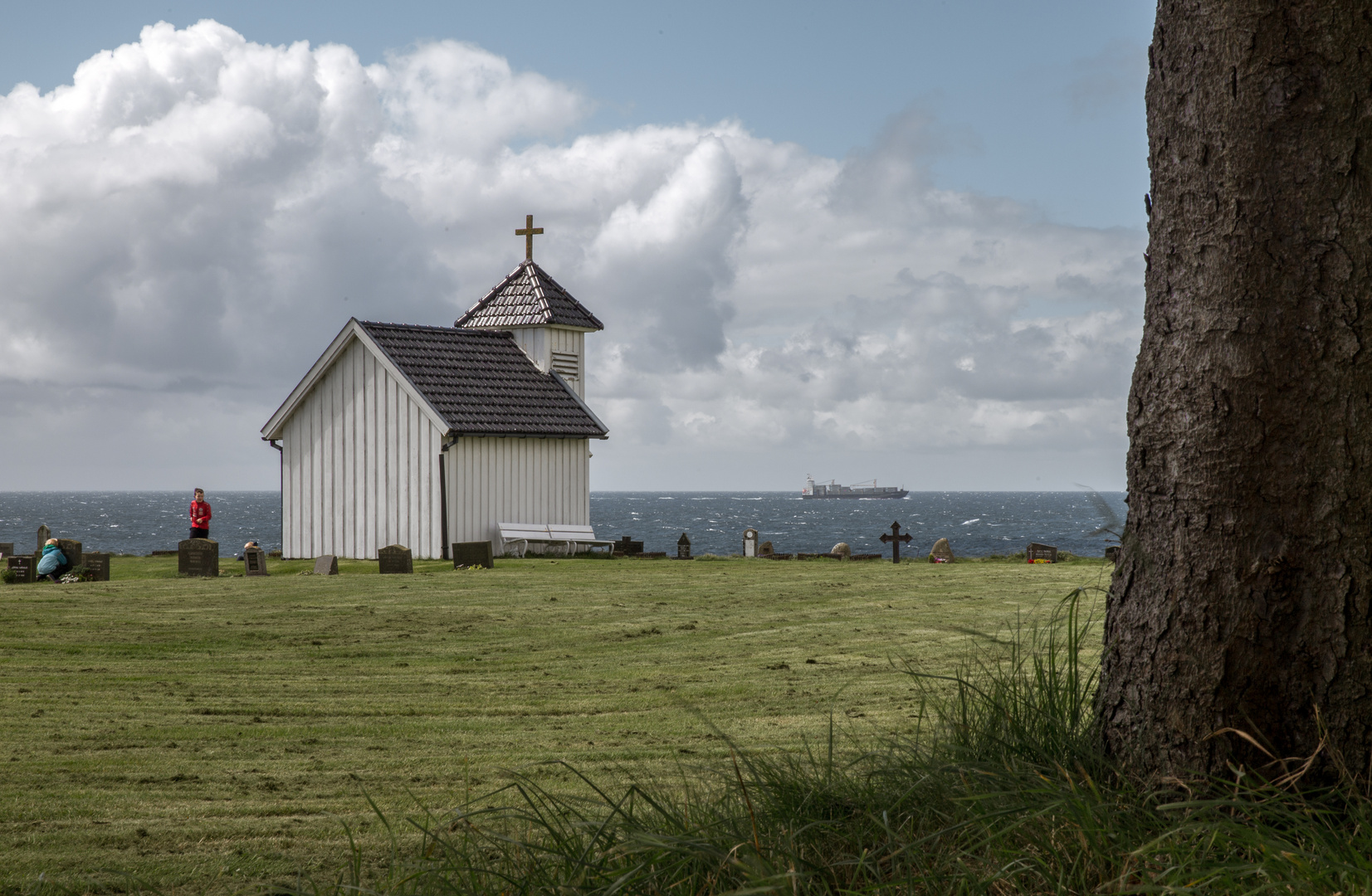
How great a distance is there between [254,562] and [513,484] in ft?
23.4

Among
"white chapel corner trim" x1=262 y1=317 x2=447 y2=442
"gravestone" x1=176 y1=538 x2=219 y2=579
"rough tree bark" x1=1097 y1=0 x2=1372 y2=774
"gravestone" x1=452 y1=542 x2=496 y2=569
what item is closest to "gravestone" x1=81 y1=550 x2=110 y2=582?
"gravestone" x1=176 y1=538 x2=219 y2=579

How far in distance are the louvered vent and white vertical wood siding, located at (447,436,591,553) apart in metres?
2.74

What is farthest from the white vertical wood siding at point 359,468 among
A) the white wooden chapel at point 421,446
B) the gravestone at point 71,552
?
the gravestone at point 71,552

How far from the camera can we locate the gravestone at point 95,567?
22.4 m

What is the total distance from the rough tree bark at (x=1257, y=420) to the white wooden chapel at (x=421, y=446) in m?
24.2

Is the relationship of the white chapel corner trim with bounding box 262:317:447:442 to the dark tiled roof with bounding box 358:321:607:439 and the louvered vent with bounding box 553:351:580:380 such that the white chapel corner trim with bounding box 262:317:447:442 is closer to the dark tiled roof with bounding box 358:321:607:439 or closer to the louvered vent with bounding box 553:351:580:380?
the dark tiled roof with bounding box 358:321:607:439

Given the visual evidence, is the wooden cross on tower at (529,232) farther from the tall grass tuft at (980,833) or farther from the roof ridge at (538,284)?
the tall grass tuft at (980,833)

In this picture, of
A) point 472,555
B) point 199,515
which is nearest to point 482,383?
point 472,555

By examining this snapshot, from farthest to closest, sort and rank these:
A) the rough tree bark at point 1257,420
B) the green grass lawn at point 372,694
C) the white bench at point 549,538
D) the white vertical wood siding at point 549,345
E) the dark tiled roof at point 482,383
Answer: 1. the white vertical wood siding at point 549,345
2. the white bench at point 549,538
3. the dark tiled roof at point 482,383
4. the green grass lawn at point 372,694
5. the rough tree bark at point 1257,420

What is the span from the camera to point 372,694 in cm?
1035

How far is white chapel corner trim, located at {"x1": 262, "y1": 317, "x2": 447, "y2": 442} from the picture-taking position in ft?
90.4

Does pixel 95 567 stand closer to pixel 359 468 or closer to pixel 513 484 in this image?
pixel 359 468

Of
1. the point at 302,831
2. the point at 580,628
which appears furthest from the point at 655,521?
the point at 302,831

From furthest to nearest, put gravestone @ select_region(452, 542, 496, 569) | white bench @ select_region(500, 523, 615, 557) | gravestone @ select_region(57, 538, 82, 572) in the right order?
white bench @ select_region(500, 523, 615, 557)
gravestone @ select_region(452, 542, 496, 569)
gravestone @ select_region(57, 538, 82, 572)
